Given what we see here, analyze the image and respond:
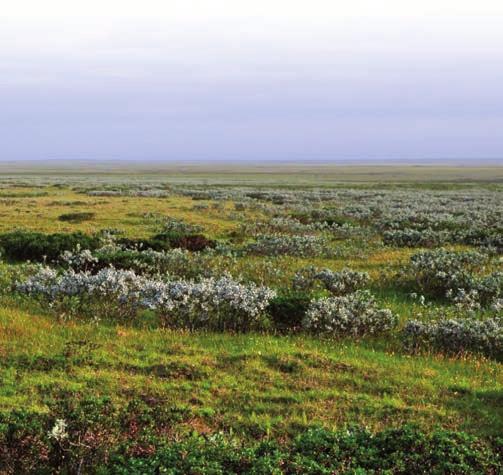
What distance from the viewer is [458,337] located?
36.7 feet

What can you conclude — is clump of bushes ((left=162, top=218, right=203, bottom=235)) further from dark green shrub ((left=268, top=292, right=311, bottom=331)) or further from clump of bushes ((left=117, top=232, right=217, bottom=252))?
dark green shrub ((left=268, top=292, right=311, bottom=331))

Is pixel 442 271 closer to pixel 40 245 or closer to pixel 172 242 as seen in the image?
pixel 172 242

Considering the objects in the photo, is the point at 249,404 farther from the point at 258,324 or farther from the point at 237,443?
the point at 258,324

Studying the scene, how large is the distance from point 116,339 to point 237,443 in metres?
4.85

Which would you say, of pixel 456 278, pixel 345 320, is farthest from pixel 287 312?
pixel 456 278

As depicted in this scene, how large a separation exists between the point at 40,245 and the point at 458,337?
1539 centimetres

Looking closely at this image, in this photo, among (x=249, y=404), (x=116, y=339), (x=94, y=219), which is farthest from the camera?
(x=94, y=219)

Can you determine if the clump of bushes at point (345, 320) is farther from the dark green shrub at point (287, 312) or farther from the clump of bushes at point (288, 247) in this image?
the clump of bushes at point (288, 247)

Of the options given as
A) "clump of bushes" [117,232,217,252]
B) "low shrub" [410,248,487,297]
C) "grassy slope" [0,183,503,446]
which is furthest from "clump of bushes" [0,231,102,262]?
"low shrub" [410,248,487,297]

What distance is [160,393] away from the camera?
8.74 m

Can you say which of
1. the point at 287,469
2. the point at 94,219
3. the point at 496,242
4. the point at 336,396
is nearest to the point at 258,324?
the point at 336,396

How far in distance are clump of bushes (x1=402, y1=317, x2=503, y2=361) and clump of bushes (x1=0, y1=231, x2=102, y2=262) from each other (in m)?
13.3

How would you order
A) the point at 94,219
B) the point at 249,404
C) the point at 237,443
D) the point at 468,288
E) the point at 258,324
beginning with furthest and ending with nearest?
1. the point at 94,219
2. the point at 468,288
3. the point at 258,324
4. the point at 249,404
5. the point at 237,443

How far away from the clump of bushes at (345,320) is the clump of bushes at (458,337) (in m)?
0.67
